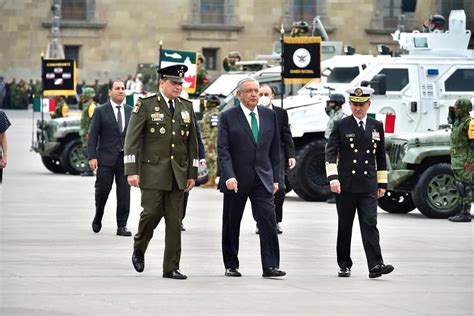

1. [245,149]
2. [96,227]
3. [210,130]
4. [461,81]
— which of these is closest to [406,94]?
[461,81]

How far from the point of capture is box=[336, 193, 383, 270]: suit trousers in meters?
14.8

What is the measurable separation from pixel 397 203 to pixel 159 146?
31.1 feet

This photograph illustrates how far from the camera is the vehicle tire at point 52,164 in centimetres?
3428

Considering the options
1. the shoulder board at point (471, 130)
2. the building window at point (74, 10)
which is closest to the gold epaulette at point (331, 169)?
the shoulder board at point (471, 130)

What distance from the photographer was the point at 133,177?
14.5 m

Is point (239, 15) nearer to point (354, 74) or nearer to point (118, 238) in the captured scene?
point (354, 74)

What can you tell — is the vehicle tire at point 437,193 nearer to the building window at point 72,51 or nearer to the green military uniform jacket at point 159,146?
the green military uniform jacket at point 159,146

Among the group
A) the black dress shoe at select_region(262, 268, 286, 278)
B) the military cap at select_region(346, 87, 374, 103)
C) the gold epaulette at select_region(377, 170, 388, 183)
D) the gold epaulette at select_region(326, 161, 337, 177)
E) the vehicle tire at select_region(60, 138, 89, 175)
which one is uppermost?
the military cap at select_region(346, 87, 374, 103)

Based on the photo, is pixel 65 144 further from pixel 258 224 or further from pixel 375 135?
pixel 258 224

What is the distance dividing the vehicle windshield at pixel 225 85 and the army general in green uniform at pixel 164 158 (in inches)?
694

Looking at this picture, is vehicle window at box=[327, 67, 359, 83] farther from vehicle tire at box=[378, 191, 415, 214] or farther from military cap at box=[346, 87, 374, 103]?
military cap at box=[346, 87, 374, 103]

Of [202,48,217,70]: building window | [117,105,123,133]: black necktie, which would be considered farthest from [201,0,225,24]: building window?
[117,105,123,133]: black necktie

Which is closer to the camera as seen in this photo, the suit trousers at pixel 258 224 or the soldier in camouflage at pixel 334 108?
the suit trousers at pixel 258 224

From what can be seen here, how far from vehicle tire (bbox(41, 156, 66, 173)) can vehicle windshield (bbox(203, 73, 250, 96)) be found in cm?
341
